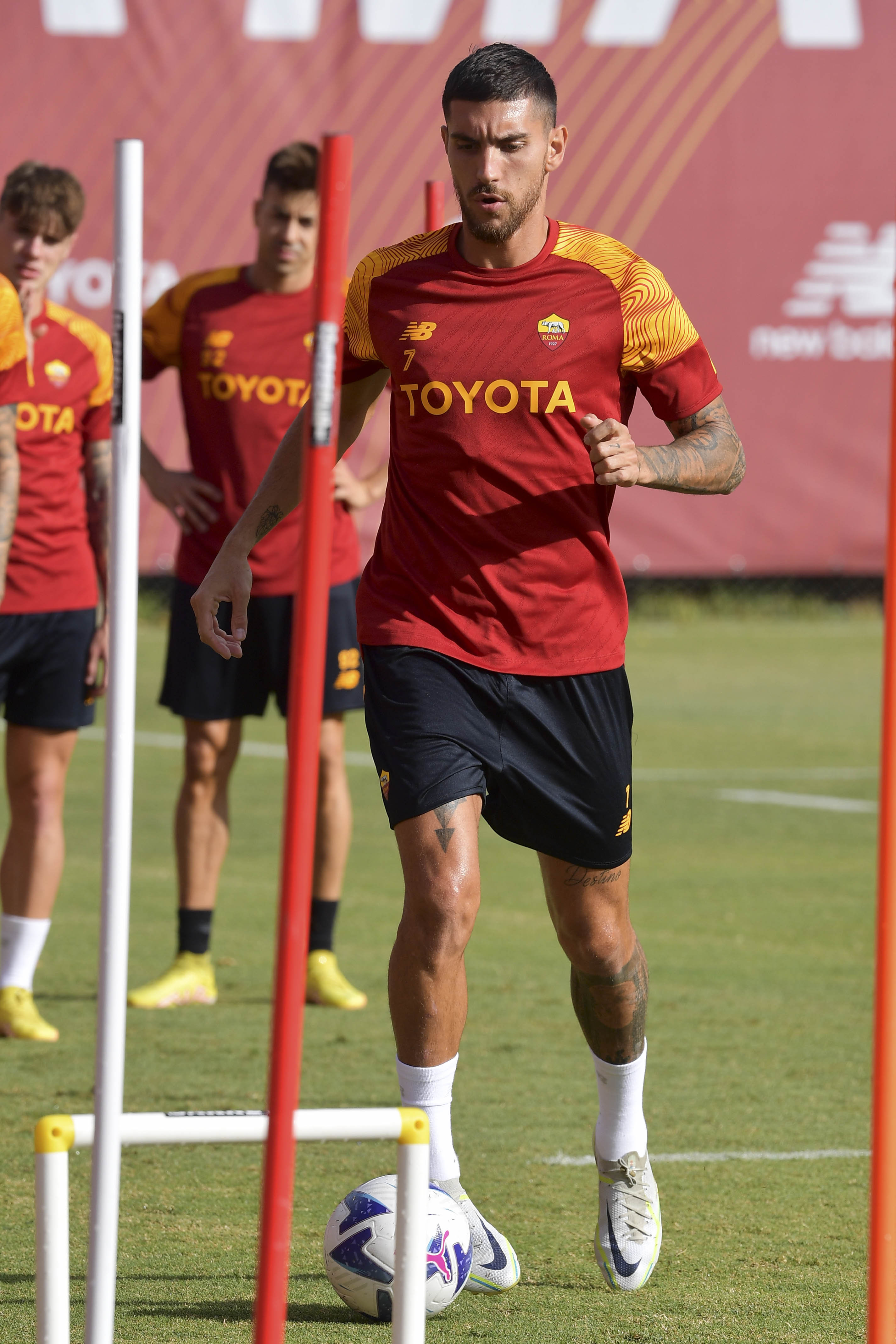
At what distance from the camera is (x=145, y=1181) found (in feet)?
14.9

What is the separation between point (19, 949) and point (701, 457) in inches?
121

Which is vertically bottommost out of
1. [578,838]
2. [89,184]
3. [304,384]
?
[578,838]

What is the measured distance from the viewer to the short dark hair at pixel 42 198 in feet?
18.6

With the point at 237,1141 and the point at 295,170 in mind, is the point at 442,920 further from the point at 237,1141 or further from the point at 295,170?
the point at 295,170

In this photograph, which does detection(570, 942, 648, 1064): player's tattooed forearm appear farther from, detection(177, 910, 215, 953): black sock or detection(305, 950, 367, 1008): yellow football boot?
detection(177, 910, 215, 953): black sock

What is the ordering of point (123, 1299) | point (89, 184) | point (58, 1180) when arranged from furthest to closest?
point (89, 184), point (123, 1299), point (58, 1180)

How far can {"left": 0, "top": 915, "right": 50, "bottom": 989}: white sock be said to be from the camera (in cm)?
597

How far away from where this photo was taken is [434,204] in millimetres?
5605

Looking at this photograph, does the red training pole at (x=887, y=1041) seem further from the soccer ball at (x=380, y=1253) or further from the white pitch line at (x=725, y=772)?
the white pitch line at (x=725, y=772)

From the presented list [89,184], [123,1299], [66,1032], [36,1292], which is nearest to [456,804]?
[123,1299]

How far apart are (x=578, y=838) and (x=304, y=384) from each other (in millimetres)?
2994

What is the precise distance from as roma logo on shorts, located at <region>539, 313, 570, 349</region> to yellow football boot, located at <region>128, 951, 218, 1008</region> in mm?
3175

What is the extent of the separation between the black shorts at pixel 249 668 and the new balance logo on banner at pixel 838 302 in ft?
39.1

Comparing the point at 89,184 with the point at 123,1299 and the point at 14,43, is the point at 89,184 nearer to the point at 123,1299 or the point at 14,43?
the point at 14,43
